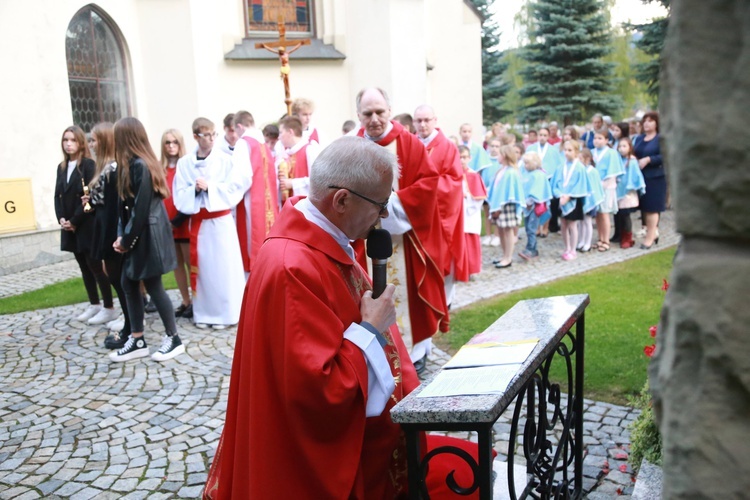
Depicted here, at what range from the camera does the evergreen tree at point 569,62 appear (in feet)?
77.0

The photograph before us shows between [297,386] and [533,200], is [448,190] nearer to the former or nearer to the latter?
[297,386]

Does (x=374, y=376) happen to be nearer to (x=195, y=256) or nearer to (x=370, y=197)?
(x=370, y=197)

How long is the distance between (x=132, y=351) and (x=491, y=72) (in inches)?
992

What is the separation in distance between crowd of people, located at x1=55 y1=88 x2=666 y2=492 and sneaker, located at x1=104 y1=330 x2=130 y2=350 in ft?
0.04

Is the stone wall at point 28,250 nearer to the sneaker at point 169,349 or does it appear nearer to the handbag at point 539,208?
the sneaker at point 169,349

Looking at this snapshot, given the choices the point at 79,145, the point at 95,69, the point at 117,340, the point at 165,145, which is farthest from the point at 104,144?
the point at 95,69

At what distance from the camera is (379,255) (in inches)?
95.0

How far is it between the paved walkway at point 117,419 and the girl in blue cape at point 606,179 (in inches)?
232

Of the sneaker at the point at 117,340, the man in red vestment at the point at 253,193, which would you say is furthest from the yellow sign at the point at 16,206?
the sneaker at the point at 117,340

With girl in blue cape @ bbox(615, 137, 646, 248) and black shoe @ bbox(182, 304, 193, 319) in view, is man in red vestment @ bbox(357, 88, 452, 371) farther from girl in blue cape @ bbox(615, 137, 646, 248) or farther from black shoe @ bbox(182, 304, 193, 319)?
girl in blue cape @ bbox(615, 137, 646, 248)

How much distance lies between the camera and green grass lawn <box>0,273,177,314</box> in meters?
8.12

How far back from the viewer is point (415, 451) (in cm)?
209

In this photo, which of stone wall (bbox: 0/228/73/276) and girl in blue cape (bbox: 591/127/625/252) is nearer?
stone wall (bbox: 0/228/73/276)

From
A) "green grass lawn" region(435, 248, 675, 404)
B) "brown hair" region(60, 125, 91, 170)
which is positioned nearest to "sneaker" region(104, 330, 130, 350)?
"brown hair" region(60, 125, 91, 170)
